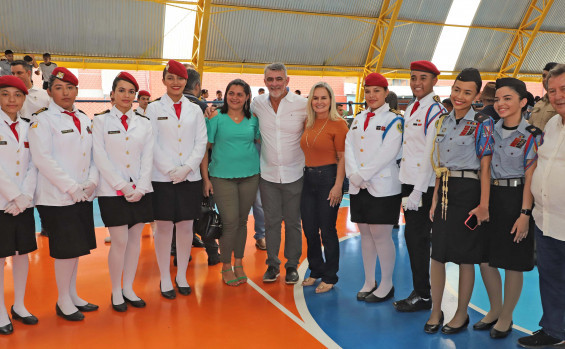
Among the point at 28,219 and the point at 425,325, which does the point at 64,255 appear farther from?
the point at 425,325

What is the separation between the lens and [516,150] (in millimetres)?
3205

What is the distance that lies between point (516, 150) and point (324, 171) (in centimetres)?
159

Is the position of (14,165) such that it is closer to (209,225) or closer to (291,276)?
(209,225)

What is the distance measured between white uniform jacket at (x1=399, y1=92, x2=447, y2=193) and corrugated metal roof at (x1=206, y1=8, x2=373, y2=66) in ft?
38.9

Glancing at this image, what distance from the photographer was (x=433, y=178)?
11.8 feet

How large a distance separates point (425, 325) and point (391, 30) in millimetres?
13508

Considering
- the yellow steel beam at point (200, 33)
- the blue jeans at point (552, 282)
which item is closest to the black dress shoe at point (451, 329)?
the blue jeans at point (552, 282)

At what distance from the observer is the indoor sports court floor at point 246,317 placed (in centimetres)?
343

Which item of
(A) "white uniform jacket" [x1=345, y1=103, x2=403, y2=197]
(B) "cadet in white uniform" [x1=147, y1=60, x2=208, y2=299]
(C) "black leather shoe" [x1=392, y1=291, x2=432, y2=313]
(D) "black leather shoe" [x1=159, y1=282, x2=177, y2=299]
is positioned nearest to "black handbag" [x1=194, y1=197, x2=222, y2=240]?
(B) "cadet in white uniform" [x1=147, y1=60, x2=208, y2=299]

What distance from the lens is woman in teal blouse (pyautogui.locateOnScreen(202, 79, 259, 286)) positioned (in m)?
4.34

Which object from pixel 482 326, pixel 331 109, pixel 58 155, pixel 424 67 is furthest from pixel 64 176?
pixel 482 326

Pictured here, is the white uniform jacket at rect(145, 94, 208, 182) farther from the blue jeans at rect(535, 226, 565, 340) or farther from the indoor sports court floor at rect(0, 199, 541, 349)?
the blue jeans at rect(535, 226, 565, 340)

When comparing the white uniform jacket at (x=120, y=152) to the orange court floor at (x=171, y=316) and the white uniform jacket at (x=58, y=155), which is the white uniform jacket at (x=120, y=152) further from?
the orange court floor at (x=171, y=316)

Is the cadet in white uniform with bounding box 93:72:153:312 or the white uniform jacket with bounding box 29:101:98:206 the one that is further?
the cadet in white uniform with bounding box 93:72:153:312
